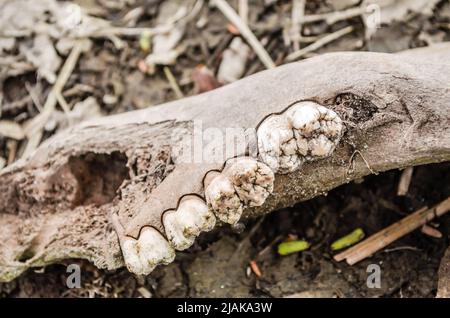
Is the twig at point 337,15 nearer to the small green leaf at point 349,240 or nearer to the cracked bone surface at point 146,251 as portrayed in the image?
the small green leaf at point 349,240

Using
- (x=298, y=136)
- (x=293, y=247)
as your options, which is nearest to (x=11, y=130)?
(x=293, y=247)

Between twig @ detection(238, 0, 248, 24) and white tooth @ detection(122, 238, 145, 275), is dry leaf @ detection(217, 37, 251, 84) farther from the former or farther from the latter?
white tooth @ detection(122, 238, 145, 275)

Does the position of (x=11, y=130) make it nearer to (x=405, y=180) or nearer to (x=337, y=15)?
(x=337, y=15)

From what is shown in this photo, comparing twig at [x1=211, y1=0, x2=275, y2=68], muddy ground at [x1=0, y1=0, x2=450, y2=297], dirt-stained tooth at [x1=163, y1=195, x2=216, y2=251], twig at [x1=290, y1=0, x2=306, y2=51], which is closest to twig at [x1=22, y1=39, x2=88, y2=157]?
muddy ground at [x1=0, y1=0, x2=450, y2=297]

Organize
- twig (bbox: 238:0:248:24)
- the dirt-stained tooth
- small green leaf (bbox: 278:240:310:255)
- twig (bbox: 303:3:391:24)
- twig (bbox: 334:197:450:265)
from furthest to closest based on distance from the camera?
twig (bbox: 238:0:248:24)
twig (bbox: 303:3:391:24)
small green leaf (bbox: 278:240:310:255)
twig (bbox: 334:197:450:265)
the dirt-stained tooth

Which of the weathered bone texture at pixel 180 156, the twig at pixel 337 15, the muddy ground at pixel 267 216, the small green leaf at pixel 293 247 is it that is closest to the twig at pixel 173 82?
the muddy ground at pixel 267 216

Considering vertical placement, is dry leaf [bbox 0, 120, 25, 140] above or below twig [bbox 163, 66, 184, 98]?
below
